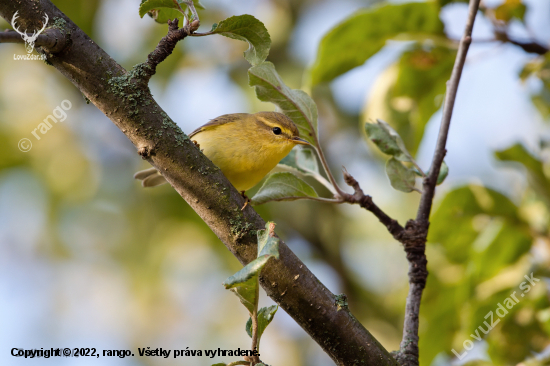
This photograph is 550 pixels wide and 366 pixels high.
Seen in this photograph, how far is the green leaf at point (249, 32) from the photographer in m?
1.77

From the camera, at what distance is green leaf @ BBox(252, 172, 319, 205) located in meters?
2.31

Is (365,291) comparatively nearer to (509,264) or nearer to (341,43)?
(509,264)

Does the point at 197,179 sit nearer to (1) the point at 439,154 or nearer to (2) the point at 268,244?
(2) the point at 268,244

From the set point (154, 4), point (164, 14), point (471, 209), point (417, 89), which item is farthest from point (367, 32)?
point (154, 4)

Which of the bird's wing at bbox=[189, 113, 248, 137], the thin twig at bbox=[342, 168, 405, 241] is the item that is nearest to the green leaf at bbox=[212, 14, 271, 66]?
the thin twig at bbox=[342, 168, 405, 241]

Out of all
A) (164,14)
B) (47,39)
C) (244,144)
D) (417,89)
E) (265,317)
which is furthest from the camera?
(244,144)

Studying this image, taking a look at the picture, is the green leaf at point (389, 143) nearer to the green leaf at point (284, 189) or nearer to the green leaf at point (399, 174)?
the green leaf at point (399, 174)

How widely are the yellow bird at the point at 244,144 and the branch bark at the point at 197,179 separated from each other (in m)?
1.70

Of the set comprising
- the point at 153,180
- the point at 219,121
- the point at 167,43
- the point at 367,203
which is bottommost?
the point at 367,203

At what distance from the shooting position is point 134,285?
245 inches

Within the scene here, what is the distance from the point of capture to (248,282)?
55.7 inches

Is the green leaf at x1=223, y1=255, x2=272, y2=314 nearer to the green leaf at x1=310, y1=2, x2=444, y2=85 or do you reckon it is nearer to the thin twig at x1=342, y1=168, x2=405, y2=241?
the thin twig at x1=342, y1=168, x2=405, y2=241

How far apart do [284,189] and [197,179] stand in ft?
→ 2.13

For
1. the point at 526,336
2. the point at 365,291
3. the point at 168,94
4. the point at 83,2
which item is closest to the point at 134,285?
the point at 168,94
